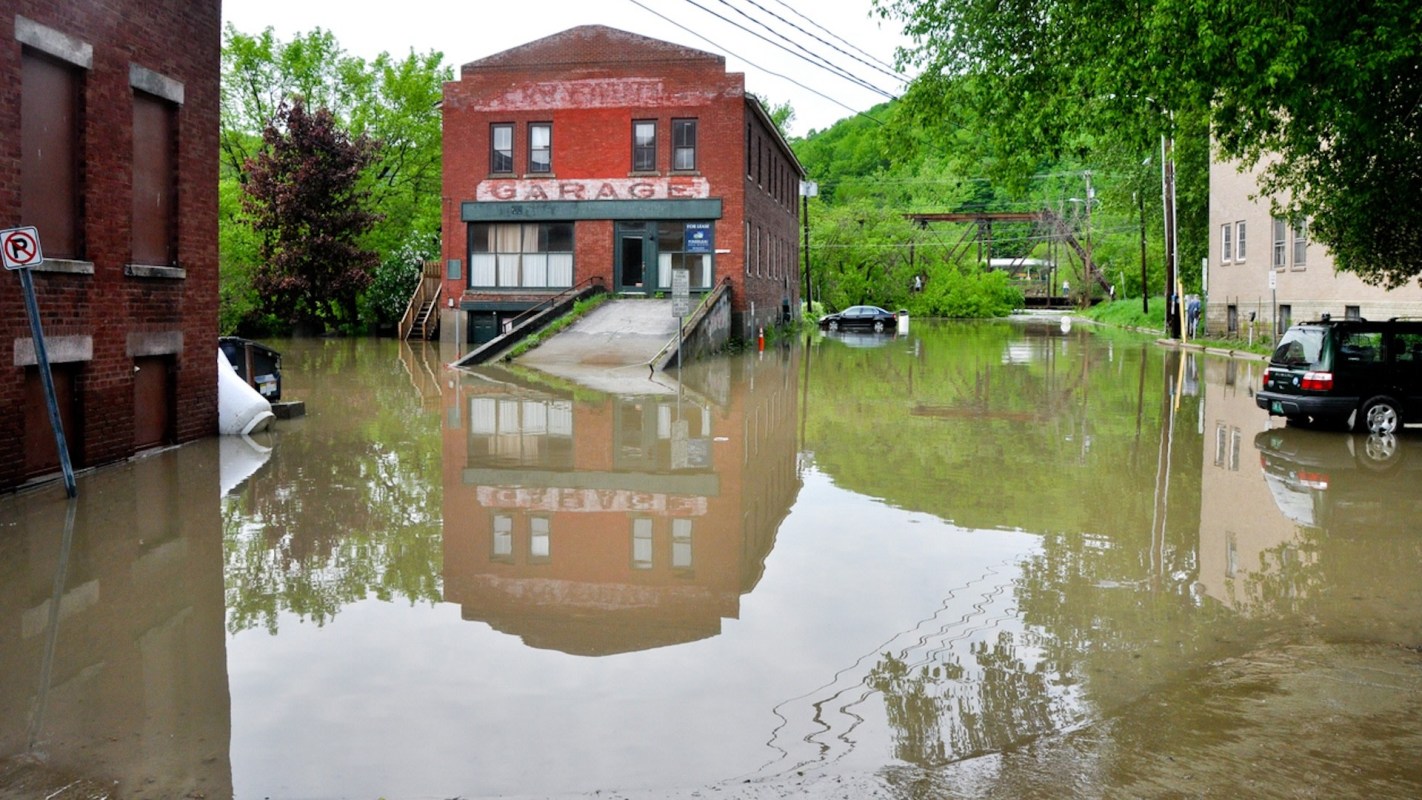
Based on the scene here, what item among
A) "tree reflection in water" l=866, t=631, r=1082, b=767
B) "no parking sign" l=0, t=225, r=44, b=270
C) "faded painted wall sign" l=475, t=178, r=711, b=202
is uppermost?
"faded painted wall sign" l=475, t=178, r=711, b=202

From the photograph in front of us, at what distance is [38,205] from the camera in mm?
13312

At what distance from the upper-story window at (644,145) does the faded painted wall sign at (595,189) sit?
499mm

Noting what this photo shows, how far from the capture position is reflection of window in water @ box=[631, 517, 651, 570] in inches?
384

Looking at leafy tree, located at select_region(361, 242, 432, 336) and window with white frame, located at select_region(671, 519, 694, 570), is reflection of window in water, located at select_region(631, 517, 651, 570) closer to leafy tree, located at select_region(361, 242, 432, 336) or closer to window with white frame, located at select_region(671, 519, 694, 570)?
window with white frame, located at select_region(671, 519, 694, 570)


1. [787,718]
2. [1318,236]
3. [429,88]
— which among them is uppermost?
[429,88]

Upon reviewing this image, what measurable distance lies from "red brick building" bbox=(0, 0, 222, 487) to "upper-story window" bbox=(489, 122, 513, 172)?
2560 centimetres

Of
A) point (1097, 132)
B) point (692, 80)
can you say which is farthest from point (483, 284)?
point (1097, 132)

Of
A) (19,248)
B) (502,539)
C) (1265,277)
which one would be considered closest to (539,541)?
(502,539)

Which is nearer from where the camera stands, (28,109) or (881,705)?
(881,705)

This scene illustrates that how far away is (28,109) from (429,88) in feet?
155

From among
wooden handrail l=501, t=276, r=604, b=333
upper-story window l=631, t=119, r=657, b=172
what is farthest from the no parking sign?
upper-story window l=631, t=119, r=657, b=172

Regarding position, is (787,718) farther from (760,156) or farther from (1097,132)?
(760,156)

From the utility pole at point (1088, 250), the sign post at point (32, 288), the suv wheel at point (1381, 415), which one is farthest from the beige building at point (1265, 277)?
the utility pole at point (1088, 250)

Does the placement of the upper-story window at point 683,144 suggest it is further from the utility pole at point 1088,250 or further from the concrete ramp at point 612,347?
the utility pole at point 1088,250
